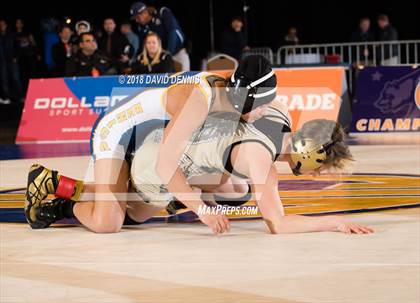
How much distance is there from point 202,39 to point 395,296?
787 inches

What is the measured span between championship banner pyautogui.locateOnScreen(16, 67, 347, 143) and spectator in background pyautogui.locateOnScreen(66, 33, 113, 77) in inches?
26.0

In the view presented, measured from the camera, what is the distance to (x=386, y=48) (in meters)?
17.6

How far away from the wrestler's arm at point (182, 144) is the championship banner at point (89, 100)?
23.2 feet

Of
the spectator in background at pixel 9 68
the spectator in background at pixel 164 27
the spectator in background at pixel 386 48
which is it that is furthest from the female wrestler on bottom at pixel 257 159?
the spectator in background at pixel 9 68

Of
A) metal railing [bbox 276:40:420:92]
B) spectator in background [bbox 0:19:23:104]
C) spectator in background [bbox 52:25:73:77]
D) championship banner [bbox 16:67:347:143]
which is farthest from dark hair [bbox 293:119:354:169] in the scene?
spectator in background [bbox 0:19:23:104]

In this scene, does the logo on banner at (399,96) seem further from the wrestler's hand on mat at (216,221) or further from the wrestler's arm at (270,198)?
the wrestler's hand on mat at (216,221)

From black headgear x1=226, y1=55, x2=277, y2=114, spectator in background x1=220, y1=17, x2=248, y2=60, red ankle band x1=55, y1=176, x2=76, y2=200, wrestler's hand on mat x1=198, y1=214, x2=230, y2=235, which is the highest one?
black headgear x1=226, y1=55, x2=277, y2=114

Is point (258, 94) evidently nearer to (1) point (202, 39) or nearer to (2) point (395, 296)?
(2) point (395, 296)

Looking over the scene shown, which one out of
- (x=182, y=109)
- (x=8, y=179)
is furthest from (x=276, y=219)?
(x=8, y=179)

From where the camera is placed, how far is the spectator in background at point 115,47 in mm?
16109

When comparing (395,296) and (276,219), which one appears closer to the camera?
(395,296)

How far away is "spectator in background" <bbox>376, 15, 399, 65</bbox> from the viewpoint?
1714 cm

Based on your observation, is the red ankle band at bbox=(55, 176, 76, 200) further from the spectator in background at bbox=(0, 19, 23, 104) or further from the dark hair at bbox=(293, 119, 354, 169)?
the spectator in background at bbox=(0, 19, 23, 104)

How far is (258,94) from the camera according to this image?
6.07 meters
